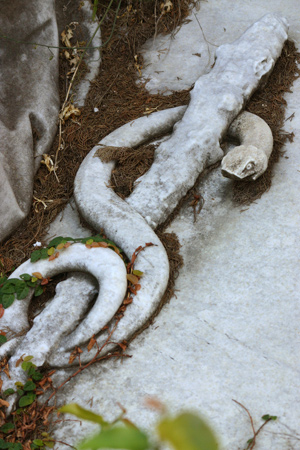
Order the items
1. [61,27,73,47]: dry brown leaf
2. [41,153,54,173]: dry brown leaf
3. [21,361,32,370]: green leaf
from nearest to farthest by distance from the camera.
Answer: [21,361,32,370]: green leaf
[41,153,54,173]: dry brown leaf
[61,27,73,47]: dry brown leaf

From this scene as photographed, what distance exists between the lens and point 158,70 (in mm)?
3994

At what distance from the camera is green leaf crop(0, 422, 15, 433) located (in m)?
2.03

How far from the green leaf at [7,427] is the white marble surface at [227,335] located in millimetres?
215

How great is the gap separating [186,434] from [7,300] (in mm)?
2262

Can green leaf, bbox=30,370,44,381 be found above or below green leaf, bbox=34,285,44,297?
below

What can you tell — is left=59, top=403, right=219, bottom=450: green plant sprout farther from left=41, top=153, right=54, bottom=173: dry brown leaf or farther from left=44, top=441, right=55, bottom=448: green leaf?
left=41, top=153, right=54, bottom=173: dry brown leaf

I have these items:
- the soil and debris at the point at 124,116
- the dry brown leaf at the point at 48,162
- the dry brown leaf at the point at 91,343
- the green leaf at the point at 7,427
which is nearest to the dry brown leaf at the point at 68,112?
the soil and debris at the point at 124,116

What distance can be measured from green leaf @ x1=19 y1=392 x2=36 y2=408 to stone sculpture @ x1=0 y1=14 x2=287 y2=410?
0.10 meters

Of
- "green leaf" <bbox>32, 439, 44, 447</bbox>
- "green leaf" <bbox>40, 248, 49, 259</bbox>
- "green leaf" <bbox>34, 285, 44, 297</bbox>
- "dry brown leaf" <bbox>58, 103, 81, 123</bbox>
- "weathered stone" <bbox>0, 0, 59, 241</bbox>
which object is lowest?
"green leaf" <bbox>32, 439, 44, 447</bbox>

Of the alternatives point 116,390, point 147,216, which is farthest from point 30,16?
point 116,390

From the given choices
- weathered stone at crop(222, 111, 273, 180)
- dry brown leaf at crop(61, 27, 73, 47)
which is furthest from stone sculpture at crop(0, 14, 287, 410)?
dry brown leaf at crop(61, 27, 73, 47)

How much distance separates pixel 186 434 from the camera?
370 millimetres

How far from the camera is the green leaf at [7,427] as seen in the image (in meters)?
2.03

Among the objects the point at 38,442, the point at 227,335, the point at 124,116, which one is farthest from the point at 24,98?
the point at 38,442
